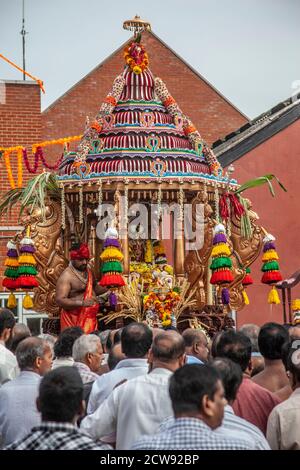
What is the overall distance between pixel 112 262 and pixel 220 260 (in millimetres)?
1404

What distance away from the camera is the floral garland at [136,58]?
15.7m

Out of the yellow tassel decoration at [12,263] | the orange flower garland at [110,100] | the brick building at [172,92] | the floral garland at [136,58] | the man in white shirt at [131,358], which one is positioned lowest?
the man in white shirt at [131,358]

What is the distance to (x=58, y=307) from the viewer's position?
15.3m

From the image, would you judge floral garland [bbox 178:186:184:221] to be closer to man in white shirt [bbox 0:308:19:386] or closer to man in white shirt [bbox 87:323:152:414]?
man in white shirt [bbox 0:308:19:386]

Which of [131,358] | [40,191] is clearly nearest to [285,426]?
[131,358]

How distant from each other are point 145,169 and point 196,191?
0.78 meters

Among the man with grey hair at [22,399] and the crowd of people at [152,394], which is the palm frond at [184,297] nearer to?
the crowd of people at [152,394]

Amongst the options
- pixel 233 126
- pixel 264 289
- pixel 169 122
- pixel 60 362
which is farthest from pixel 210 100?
pixel 60 362

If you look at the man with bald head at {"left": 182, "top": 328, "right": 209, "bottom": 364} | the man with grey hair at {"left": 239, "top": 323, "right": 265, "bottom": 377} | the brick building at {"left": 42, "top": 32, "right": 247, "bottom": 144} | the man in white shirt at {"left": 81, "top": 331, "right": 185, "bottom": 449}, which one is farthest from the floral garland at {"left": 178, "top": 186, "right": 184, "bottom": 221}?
the brick building at {"left": 42, "top": 32, "right": 247, "bottom": 144}

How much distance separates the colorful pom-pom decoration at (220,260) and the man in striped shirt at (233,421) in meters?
7.49

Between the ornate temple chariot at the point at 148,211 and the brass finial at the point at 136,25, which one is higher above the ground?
the brass finial at the point at 136,25

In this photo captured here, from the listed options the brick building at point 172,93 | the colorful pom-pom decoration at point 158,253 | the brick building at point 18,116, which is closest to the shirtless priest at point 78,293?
the colorful pom-pom decoration at point 158,253

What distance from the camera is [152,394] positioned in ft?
22.0
